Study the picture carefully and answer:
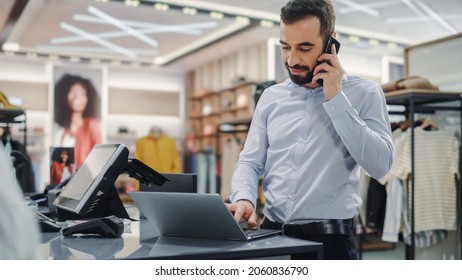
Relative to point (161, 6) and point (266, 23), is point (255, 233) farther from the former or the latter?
point (266, 23)

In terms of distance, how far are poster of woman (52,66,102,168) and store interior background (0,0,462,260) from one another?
14cm

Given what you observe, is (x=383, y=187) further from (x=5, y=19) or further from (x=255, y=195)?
(x=5, y=19)

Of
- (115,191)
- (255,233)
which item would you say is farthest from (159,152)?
(255,233)

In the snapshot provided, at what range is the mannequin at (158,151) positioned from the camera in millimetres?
6953

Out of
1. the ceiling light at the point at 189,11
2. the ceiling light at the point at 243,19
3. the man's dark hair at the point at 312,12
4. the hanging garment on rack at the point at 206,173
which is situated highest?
the ceiling light at the point at 189,11

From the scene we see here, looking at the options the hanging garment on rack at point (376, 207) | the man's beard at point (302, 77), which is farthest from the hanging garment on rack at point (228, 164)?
the man's beard at point (302, 77)

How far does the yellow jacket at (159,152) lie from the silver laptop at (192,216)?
5687 mm

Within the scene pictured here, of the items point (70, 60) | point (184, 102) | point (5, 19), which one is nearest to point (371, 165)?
point (5, 19)

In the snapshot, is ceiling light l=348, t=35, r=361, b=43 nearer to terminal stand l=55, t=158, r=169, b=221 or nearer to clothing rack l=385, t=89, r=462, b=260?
clothing rack l=385, t=89, r=462, b=260

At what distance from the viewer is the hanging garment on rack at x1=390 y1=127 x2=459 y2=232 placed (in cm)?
383

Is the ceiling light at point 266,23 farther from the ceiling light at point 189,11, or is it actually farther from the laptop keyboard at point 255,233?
the laptop keyboard at point 255,233

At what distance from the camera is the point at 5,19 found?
705 cm

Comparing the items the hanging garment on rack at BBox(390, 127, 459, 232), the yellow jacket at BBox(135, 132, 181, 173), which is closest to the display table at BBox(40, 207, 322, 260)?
the hanging garment on rack at BBox(390, 127, 459, 232)

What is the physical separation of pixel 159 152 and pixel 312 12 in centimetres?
572
